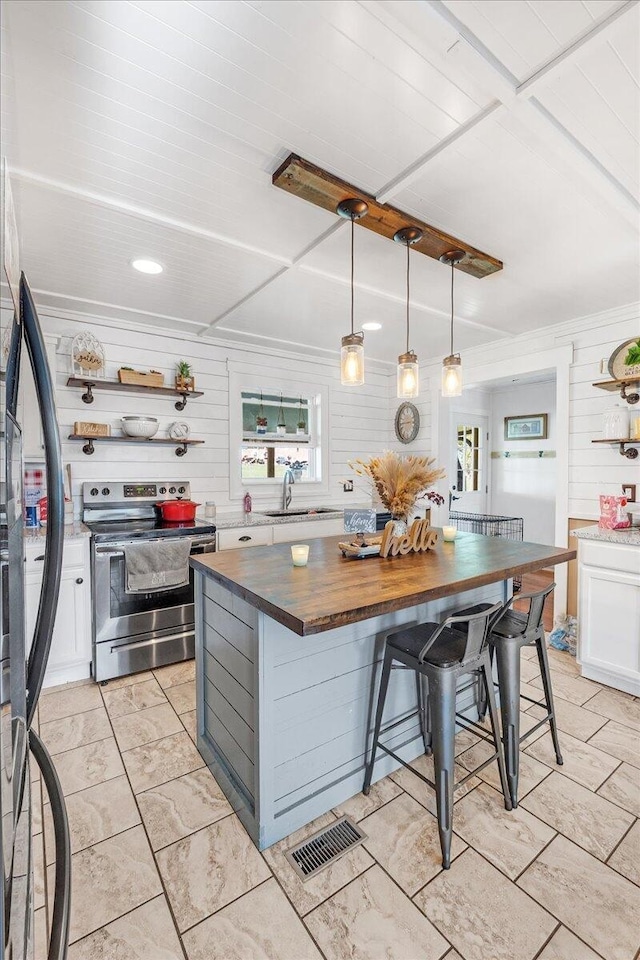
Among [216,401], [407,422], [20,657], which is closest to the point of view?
[20,657]

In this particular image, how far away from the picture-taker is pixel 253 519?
377 cm

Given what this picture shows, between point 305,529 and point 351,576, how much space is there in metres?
2.10

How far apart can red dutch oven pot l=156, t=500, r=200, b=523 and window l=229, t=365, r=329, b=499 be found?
0.60m

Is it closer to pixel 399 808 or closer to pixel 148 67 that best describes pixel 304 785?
pixel 399 808

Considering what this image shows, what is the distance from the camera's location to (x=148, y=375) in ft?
11.6

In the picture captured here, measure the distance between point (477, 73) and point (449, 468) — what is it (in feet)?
13.1

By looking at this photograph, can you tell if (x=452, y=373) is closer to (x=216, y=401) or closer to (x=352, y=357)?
(x=352, y=357)

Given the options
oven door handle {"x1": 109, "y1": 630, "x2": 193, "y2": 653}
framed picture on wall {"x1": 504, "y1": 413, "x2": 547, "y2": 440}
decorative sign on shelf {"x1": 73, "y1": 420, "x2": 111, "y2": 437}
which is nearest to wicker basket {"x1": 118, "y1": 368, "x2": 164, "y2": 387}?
decorative sign on shelf {"x1": 73, "y1": 420, "x2": 111, "y2": 437}

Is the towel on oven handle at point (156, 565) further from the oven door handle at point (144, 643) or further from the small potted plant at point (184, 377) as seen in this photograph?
the small potted plant at point (184, 377)

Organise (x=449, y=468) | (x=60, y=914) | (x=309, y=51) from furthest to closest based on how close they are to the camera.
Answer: (x=449, y=468)
(x=309, y=51)
(x=60, y=914)

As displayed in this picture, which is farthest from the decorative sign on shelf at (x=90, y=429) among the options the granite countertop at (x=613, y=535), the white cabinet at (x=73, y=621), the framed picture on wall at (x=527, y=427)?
the framed picture on wall at (x=527, y=427)

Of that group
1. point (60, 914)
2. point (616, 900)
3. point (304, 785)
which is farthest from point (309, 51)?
point (616, 900)

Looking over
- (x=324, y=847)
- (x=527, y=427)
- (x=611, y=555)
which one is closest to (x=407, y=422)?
(x=527, y=427)

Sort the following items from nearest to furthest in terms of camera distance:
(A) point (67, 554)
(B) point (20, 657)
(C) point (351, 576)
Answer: (B) point (20, 657)
(C) point (351, 576)
(A) point (67, 554)
